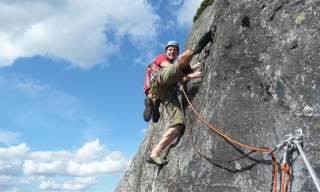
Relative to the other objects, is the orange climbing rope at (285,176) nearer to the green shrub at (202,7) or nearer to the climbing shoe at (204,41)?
the climbing shoe at (204,41)

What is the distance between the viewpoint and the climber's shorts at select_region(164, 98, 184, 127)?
11.7 meters

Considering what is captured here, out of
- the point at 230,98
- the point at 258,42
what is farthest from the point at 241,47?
the point at 230,98

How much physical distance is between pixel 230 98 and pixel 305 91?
5.58ft

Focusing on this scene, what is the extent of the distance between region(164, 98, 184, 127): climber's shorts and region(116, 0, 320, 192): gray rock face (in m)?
0.65

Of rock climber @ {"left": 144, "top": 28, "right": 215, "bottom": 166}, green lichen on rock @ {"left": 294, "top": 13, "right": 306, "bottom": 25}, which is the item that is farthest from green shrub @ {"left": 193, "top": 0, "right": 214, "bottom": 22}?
green lichen on rock @ {"left": 294, "top": 13, "right": 306, "bottom": 25}

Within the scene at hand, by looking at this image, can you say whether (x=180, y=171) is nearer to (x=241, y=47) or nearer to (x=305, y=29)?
(x=241, y=47)

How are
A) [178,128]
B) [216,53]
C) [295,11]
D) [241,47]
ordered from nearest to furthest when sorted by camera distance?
[295,11] < [241,47] < [216,53] < [178,128]

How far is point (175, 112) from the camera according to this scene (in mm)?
11883

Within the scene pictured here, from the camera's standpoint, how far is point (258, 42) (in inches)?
371

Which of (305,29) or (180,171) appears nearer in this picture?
(305,29)

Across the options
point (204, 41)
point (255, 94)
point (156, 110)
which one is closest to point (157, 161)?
point (156, 110)

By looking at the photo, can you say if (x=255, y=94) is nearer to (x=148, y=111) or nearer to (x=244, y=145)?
(x=244, y=145)

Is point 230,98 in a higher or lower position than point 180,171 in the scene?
higher

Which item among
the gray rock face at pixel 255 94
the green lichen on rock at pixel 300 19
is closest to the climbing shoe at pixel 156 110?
the gray rock face at pixel 255 94
